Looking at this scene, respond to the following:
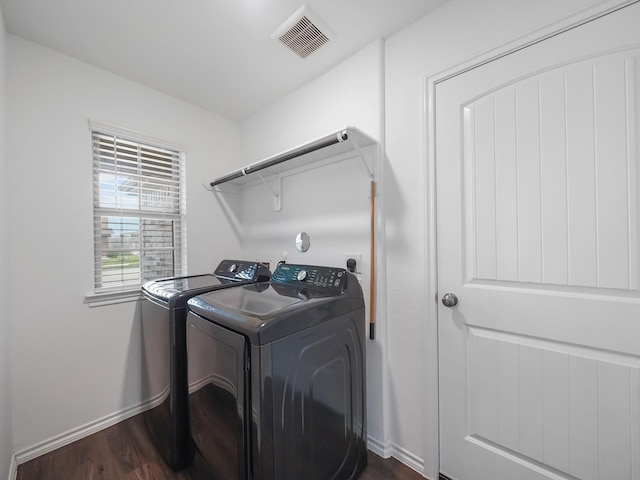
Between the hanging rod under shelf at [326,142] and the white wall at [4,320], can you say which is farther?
the hanging rod under shelf at [326,142]

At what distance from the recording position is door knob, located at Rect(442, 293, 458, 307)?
135 centimetres

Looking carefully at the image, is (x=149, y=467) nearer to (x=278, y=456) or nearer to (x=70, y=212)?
(x=278, y=456)

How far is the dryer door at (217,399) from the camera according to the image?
1039 mm

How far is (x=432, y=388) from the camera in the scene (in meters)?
1.41

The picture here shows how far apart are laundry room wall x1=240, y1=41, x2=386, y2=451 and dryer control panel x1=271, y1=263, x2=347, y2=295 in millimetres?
270

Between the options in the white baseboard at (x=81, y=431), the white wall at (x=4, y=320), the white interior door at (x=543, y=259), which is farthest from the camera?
the white baseboard at (x=81, y=431)

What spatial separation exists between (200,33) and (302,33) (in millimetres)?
609

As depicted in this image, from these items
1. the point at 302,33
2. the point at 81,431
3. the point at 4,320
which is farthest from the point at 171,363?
the point at 302,33

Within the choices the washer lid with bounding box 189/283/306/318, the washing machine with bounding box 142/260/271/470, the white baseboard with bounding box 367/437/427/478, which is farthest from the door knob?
the washing machine with bounding box 142/260/271/470

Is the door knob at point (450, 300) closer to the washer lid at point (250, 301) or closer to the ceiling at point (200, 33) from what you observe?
the washer lid at point (250, 301)

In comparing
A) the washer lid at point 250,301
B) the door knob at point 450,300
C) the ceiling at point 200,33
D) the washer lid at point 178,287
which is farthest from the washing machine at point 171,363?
the ceiling at point 200,33

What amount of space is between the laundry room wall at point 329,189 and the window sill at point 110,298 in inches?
39.0

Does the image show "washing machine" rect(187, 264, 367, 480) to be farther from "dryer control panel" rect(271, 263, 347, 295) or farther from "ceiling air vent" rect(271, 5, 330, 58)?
"ceiling air vent" rect(271, 5, 330, 58)

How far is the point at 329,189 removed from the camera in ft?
6.30
